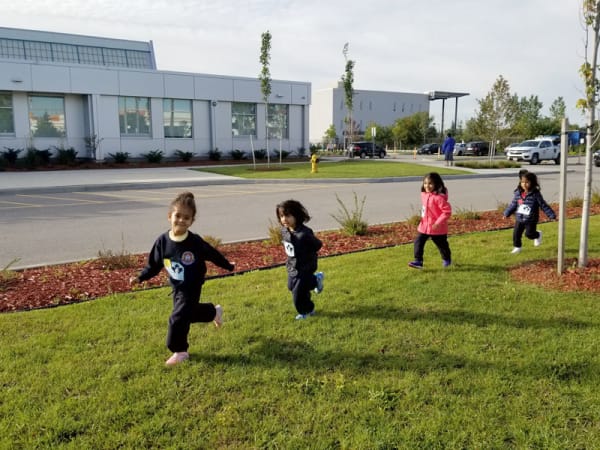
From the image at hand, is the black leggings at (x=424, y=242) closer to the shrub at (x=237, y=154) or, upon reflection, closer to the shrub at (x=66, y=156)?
the shrub at (x=66, y=156)

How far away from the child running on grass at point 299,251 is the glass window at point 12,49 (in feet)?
131

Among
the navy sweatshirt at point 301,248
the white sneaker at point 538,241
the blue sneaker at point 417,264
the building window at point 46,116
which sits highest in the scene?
the building window at point 46,116

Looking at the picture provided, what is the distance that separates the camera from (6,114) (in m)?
27.5

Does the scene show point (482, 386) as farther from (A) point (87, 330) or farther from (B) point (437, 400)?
(A) point (87, 330)

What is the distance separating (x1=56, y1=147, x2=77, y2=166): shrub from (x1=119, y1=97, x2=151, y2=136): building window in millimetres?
3698

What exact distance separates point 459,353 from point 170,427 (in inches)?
81.4

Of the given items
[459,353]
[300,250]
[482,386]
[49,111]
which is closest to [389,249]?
[300,250]

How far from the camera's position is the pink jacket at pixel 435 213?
228 inches

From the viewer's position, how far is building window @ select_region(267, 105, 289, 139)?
36.0 meters

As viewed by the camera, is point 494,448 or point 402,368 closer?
point 494,448

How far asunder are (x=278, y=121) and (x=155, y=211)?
25.5 metres

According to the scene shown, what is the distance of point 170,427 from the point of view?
2.83 metres

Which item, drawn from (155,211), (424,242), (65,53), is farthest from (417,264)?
(65,53)

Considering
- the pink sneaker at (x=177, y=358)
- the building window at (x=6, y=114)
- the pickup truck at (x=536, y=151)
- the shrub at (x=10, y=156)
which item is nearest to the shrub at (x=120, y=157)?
the shrub at (x=10, y=156)
